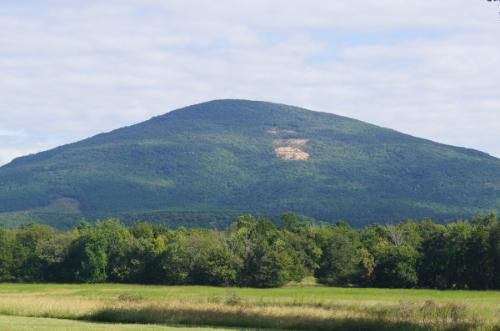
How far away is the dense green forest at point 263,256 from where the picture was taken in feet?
332

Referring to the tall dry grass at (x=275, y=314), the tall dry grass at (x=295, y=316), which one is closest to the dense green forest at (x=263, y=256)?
the tall dry grass at (x=275, y=314)

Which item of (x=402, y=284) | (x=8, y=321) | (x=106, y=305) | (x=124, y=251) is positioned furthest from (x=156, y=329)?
(x=124, y=251)

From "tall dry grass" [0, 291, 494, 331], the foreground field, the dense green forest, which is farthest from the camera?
the dense green forest

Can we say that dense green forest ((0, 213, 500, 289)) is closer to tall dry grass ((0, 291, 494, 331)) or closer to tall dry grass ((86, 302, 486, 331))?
tall dry grass ((0, 291, 494, 331))

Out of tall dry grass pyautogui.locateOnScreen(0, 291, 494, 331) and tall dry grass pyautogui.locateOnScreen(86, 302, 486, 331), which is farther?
tall dry grass pyautogui.locateOnScreen(0, 291, 494, 331)

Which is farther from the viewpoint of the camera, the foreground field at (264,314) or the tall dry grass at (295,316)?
the tall dry grass at (295,316)

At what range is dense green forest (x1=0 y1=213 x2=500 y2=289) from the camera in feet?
332

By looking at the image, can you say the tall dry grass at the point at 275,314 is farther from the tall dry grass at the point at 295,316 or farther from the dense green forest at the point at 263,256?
the dense green forest at the point at 263,256

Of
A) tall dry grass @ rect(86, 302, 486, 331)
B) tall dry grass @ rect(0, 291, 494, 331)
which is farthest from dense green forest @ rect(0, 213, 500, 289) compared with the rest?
tall dry grass @ rect(86, 302, 486, 331)

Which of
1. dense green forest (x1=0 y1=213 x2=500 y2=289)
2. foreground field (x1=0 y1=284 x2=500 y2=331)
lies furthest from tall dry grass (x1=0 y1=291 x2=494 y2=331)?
dense green forest (x1=0 y1=213 x2=500 y2=289)

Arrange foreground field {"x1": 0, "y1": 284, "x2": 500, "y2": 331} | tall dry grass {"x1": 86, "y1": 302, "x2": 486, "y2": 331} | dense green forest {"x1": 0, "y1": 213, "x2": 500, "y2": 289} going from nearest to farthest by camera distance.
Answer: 1. foreground field {"x1": 0, "y1": 284, "x2": 500, "y2": 331}
2. tall dry grass {"x1": 86, "y1": 302, "x2": 486, "y2": 331}
3. dense green forest {"x1": 0, "y1": 213, "x2": 500, "y2": 289}

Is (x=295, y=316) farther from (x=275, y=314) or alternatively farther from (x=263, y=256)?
(x=263, y=256)

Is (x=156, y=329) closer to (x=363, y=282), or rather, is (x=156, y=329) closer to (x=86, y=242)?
(x=363, y=282)

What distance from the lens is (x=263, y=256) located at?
107m
